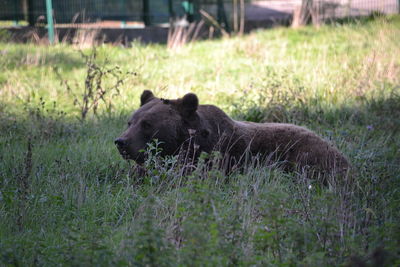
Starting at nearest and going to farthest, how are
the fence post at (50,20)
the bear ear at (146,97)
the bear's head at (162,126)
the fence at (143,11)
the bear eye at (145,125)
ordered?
the bear's head at (162,126), the bear eye at (145,125), the bear ear at (146,97), the fence post at (50,20), the fence at (143,11)

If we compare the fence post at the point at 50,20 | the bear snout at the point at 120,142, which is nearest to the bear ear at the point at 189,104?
the bear snout at the point at 120,142

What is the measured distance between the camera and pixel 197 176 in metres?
3.38

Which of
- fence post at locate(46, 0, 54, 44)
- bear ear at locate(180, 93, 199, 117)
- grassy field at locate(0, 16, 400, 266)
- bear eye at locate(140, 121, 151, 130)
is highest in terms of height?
fence post at locate(46, 0, 54, 44)

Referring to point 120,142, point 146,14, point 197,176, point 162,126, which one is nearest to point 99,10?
point 146,14

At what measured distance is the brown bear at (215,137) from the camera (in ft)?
15.8

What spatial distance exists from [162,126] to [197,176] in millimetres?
1542

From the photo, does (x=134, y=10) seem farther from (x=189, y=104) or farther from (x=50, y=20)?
(x=189, y=104)

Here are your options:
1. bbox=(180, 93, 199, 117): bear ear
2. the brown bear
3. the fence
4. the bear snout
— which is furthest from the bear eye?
the fence

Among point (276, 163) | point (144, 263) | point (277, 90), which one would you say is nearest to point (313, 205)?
point (276, 163)

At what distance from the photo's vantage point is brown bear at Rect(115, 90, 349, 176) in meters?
4.81

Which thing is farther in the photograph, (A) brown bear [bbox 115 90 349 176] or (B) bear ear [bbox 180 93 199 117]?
(B) bear ear [bbox 180 93 199 117]

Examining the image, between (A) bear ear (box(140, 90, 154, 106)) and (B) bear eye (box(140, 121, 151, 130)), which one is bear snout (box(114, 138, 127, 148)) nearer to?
(B) bear eye (box(140, 121, 151, 130))

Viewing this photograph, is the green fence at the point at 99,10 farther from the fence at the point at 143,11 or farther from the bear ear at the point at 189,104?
the bear ear at the point at 189,104

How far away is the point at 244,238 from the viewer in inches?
130
